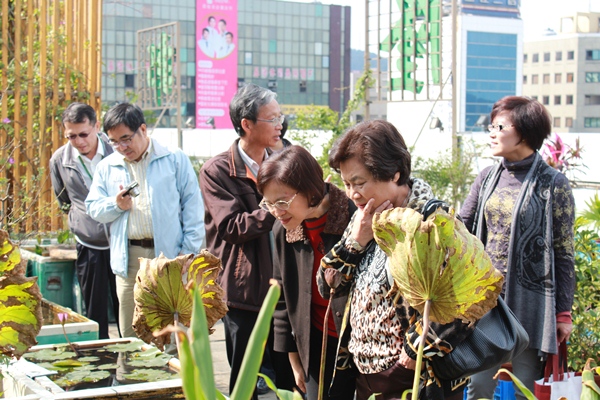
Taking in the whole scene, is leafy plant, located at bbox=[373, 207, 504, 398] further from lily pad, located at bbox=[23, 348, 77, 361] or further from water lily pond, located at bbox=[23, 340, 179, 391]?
lily pad, located at bbox=[23, 348, 77, 361]

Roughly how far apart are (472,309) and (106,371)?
1.86 m

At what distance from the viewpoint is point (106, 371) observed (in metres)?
2.71

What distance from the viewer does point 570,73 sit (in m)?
100

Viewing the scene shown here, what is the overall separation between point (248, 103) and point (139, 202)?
88 cm

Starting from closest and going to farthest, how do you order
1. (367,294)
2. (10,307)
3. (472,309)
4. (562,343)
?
(472,309), (10,307), (367,294), (562,343)

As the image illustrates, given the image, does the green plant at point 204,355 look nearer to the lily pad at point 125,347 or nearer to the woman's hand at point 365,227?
the woman's hand at point 365,227

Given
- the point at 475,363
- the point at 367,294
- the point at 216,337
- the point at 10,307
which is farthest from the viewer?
the point at 216,337

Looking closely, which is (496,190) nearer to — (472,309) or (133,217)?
(133,217)

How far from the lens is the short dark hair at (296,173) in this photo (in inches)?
98.5

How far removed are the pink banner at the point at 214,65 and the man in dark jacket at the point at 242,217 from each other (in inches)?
1831

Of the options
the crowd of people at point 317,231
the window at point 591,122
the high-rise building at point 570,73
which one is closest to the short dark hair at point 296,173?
the crowd of people at point 317,231

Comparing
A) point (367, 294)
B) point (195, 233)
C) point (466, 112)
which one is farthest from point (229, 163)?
point (466, 112)

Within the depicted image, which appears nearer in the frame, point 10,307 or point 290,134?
point 10,307

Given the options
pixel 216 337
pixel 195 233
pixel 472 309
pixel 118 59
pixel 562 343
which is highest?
pixel 118 59
